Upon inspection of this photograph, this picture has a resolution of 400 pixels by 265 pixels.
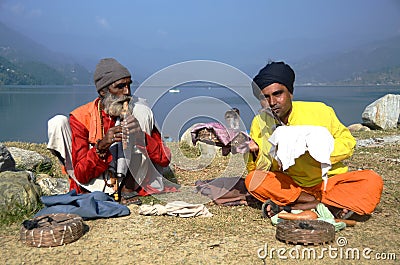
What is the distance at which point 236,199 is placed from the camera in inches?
204

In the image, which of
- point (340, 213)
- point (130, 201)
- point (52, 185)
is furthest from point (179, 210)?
point (52, 185)

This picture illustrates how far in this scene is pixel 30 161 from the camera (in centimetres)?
688

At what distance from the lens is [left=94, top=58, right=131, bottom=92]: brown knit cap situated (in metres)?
5.05

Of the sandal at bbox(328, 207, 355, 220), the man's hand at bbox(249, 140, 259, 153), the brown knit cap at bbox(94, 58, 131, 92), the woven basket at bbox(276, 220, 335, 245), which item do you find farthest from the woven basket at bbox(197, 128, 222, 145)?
the sandal at bbox(328, 207, 355, 220)

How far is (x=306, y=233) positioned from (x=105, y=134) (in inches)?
93.1

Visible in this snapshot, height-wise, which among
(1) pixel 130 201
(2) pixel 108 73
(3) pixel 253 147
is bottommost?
(1) pixel 130 201

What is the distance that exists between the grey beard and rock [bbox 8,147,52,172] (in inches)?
92.9

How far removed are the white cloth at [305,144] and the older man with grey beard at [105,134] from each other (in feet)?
5.38

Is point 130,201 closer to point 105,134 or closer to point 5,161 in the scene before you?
point 105,134

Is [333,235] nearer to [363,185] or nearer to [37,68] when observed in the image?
[363,185]

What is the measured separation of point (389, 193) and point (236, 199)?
184cm

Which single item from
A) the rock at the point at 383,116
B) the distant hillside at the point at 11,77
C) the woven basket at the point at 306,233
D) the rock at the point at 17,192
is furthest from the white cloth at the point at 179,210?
the distant hillside at the point at 11,77

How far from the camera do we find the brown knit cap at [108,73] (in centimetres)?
505

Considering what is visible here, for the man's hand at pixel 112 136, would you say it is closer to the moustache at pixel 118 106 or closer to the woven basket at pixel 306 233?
the moustache at pixel 118 106
